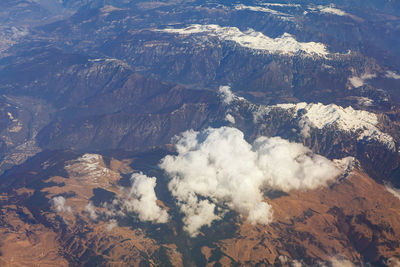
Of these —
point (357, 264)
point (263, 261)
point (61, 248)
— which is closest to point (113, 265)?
point (61, 248)

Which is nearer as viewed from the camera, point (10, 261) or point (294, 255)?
point (10, 261)

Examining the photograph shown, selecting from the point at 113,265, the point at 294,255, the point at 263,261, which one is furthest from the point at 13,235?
the point at 294,255

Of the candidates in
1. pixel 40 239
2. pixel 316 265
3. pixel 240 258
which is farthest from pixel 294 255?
pixel 40 239

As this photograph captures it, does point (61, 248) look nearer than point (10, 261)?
No

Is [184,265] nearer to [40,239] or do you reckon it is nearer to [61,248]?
[61,248]

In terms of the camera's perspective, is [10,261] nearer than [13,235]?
Yes

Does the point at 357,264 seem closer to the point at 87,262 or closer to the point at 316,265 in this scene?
the point at 316,265

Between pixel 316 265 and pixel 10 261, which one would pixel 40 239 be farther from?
pixel 316 265
